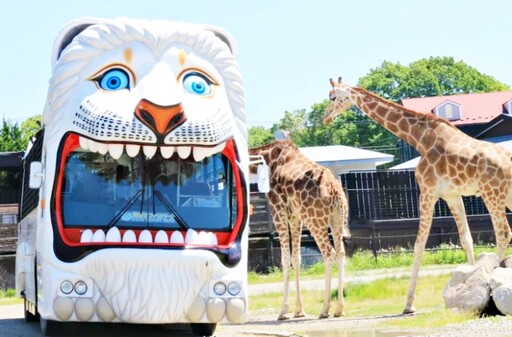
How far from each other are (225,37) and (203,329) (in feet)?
13.6

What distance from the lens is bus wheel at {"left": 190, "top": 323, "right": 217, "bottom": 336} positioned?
12.6 m

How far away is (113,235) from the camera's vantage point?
10.5m

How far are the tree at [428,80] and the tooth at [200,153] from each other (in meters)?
74.7

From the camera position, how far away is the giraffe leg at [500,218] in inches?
612

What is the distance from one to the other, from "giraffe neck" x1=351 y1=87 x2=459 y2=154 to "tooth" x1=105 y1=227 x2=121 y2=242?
276 inches

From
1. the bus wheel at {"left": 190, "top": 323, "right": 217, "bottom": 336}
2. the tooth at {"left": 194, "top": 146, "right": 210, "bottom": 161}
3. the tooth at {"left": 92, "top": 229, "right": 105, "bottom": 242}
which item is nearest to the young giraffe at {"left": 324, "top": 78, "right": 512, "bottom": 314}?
the bus wheel at {"left": 190, "top": 323, "right": 217, "bottom": 336}

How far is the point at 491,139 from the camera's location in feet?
150

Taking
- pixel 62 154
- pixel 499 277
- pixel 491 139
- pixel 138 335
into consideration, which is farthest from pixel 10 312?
pixel 491 139

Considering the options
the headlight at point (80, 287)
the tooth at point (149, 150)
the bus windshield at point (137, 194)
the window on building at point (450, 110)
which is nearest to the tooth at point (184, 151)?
the bus windshield at point (137, 194)

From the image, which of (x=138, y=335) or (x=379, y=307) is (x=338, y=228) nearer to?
(x=379, y=307)

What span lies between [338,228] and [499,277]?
3742 millimetres

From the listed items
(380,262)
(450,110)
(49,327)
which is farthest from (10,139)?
(49,327)

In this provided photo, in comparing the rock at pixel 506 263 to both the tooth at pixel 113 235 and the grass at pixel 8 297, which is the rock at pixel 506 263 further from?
the grass at pixel 8 297

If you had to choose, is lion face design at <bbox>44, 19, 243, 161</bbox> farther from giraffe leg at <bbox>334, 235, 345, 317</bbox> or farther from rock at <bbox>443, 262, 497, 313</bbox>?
giraffe leg at <bbox>334, 235, 345, 317</bbox>
